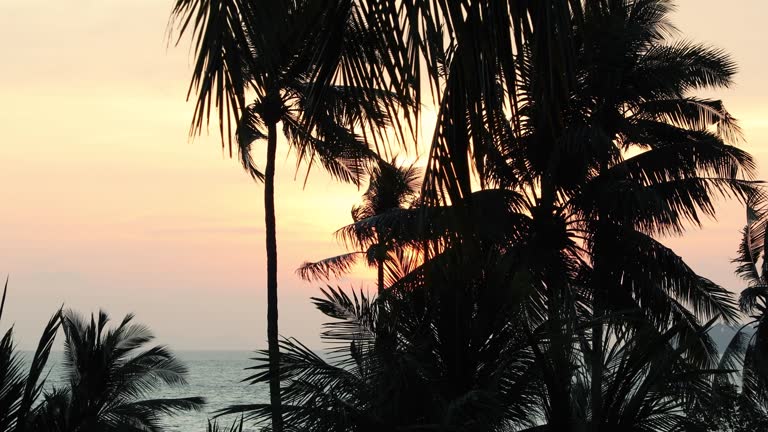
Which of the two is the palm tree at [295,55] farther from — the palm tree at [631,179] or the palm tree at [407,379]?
the palm tree at [631,179]

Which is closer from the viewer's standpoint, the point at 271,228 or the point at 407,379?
the point at 407,379

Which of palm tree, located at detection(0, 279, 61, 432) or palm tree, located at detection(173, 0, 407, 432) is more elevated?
palm tree, located at detection(173, 0, 407, 432)

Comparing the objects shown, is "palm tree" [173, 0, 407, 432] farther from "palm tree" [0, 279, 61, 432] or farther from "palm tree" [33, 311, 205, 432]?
"palm tree" [33, 311, 205, 432]

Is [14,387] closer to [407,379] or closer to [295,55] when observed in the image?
[295,55]

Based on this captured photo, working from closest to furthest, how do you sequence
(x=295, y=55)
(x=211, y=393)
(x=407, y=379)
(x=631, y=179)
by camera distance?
(x=295, y=55) < (x=407, y=379) < (x=631, y=179) < (x=211, y=393)

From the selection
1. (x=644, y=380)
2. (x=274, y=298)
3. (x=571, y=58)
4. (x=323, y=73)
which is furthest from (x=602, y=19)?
(x=274, y=298)

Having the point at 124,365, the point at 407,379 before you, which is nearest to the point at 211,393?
the point at 124,365

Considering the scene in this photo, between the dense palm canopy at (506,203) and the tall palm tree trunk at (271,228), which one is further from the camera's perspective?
the tall palm tree trunk at (271,228)

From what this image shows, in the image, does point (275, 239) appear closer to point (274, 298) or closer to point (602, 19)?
point (274, 298)

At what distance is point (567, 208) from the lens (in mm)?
22438

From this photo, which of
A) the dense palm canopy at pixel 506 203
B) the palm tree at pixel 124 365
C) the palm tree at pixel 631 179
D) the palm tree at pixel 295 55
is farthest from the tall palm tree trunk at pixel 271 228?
the palm tree at pixel 295 55

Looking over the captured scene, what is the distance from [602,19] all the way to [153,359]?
2966 centimetres

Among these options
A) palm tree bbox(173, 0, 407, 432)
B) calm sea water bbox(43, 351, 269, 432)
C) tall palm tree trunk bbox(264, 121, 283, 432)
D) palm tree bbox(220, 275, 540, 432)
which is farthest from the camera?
calm sea water bbox(43, 351, 269, 432)

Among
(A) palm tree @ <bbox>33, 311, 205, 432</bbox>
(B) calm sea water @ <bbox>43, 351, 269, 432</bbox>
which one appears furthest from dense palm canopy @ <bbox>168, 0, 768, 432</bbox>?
(B) calm sea water @ <bbox>43, 351, 269, 432</bbox>
